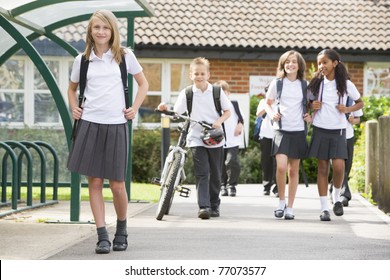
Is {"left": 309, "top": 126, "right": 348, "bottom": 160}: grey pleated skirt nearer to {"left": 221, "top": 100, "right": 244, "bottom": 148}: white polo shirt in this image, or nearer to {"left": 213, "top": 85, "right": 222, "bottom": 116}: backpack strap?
{"left": 213, "top": 85, "right": 222, "bottom": 116}: backpack strap

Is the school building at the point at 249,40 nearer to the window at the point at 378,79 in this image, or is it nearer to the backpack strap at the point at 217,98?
the window at the point at 378,79

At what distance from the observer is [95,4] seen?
491 inches

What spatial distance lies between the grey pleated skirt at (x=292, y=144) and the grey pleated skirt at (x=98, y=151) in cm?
342

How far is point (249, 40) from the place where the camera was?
23.5 meters

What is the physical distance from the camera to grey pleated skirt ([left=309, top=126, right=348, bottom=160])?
37.6ft

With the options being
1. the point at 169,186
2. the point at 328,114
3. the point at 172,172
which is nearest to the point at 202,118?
the point at 172,172

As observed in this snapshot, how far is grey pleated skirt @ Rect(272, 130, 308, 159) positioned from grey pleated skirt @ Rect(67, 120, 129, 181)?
3.42 m

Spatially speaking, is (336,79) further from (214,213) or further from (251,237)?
(251,237)

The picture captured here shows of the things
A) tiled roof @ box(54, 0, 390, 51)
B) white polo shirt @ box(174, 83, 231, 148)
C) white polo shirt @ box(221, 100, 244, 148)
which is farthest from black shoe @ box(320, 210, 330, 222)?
tiled roof @ box(54, 0, 390, 51)

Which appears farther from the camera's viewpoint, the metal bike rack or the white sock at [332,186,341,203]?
the white sock at [332,186,341,203]

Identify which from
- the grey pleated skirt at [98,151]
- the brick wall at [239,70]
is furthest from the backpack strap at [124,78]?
the brick wall at [239,70]

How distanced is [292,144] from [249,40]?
12288 mm

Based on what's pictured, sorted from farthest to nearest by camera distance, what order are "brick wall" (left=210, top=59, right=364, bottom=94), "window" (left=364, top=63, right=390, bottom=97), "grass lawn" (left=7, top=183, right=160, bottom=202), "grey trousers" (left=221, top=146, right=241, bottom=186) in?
1. "window" (left=364, top=63, right=390, bottom=97)
2. "brick wall" (left=210, top=59, right=364, bottom=94)
3. "grey trousers" (left=221, top=146, right=241, bottom=186)
4. "grass lawn" (left=7, top=183, right=160, bottom=202)

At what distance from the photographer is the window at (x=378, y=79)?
24391mm
